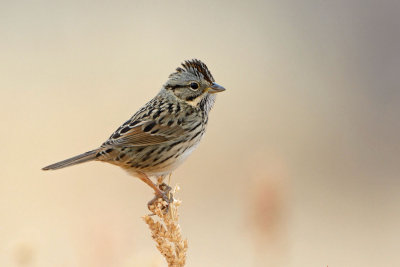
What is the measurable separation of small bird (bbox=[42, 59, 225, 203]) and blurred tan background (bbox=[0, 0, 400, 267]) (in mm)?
598

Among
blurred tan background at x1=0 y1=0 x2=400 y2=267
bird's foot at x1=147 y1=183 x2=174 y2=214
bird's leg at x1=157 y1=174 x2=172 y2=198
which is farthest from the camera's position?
blurred tan background at x1=0 y1=0 x2=400 y2=267

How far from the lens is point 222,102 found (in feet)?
60.2

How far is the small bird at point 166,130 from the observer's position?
5.05 metres

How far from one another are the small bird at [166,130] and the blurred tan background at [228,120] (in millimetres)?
598

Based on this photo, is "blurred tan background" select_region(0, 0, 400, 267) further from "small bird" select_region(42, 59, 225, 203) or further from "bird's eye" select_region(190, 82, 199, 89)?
"bird's eye" select_region(190, 82, 199, 89)

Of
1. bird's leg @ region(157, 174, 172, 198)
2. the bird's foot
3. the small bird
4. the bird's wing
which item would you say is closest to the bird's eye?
the small bird

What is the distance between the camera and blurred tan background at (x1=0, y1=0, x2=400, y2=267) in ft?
35.5

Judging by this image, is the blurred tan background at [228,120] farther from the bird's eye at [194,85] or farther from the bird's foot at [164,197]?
the bird's eye at [194,85]

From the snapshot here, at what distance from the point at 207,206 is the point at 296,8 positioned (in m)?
10.9

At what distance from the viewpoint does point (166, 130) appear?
17.3ft

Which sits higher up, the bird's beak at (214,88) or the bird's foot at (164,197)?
the bird's beak at (214,88)

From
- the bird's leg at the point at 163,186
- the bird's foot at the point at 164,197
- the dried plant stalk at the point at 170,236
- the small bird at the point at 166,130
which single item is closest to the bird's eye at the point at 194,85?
the small bird at the point at 166,130

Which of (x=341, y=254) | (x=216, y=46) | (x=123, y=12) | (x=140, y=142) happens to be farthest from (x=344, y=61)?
(x=140, y=142)

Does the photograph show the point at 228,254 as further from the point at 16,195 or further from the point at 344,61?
the point at 344,61
